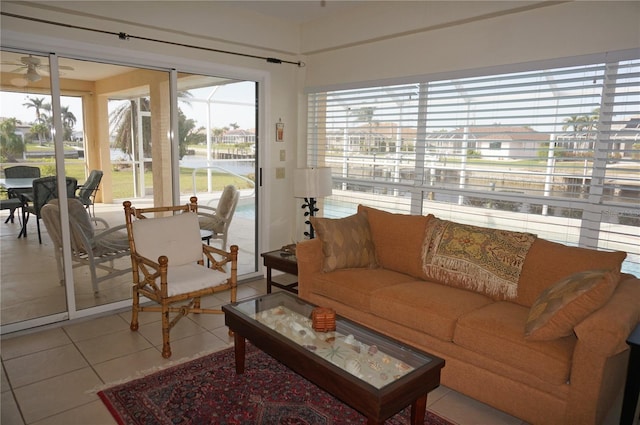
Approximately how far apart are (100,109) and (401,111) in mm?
2702

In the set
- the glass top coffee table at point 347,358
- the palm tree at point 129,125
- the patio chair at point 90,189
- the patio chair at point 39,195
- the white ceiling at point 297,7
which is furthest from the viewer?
the white ceiling at point 297,7

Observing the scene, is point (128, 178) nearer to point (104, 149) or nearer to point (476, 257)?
point (104, 149)

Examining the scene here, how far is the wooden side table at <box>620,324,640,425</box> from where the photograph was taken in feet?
6.57

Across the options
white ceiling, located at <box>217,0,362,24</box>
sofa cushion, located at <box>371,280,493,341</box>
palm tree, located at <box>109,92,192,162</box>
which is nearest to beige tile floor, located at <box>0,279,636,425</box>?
sofa cushion, located at <box>371,280,493,341</box>

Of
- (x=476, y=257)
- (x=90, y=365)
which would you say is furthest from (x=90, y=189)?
(x=476, y=257)

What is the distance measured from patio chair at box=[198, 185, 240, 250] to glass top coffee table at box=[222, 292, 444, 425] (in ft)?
6.23

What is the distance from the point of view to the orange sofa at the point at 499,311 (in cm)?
207

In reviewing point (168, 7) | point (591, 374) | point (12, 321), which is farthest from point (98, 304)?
point (591, 374)

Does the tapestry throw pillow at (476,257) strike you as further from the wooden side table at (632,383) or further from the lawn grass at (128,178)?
the lawn grass at (128,178)

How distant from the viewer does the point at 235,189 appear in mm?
4617

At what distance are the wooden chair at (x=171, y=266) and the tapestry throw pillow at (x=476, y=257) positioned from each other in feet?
5.15

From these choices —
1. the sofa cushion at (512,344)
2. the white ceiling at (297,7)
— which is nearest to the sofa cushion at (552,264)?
the sofa cushion at (512,344)

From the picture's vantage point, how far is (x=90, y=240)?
146 inches

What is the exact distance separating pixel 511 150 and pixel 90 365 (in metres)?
3.48
